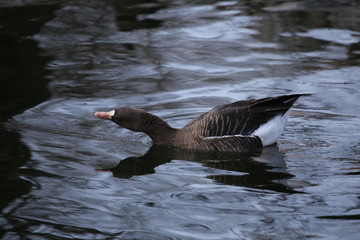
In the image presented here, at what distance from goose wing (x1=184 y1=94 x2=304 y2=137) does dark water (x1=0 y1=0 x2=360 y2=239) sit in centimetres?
36

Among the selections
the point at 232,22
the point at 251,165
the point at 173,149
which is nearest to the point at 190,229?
the point at 251,165

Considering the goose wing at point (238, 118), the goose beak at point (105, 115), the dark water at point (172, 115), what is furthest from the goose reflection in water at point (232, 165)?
the goose beak at point (105, 115)

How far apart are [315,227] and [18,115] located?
491 cm

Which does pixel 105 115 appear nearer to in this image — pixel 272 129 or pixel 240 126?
pixel 240 126

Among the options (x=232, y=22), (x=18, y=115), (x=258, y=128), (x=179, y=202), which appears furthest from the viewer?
(x=232, y=22)

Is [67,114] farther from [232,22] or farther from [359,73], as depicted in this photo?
[232,22]

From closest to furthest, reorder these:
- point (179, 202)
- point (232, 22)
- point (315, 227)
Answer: point (315, 227)
point (179, 202)
point (232, 22)

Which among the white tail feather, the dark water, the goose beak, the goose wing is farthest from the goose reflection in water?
the goose beak

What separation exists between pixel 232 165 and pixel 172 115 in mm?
1888

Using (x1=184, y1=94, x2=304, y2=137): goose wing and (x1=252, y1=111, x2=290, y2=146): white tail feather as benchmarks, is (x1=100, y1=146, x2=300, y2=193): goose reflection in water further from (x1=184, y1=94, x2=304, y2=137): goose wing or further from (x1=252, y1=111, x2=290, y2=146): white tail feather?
(x1=184, y1=94, x2=304, y2=137): goose wing

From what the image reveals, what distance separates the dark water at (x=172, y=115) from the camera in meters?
6.09

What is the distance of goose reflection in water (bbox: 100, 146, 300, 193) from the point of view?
278 inches

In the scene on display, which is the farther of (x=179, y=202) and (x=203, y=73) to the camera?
(x=203, y=73)

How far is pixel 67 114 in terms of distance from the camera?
9.31 metres
